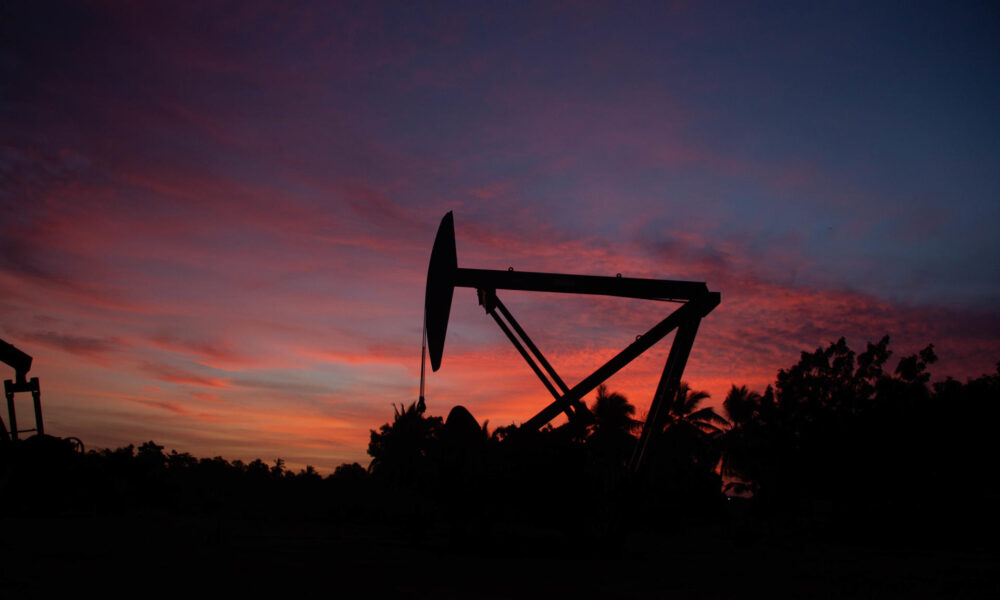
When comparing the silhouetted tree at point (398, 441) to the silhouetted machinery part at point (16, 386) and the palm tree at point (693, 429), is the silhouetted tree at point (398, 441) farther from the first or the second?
the silhouetted machinery part at point (16, 386)

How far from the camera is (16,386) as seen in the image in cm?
956

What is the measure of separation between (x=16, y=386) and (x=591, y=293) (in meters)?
9.19

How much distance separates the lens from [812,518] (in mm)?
26625

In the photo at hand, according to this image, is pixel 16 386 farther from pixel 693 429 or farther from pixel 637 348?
pixel 693 429

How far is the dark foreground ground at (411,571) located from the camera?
5125 millimetres

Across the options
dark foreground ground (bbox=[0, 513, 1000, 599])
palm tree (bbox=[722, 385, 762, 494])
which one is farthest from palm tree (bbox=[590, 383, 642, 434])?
dark foreground ground (bbox=[0, 513, 1000, 599])

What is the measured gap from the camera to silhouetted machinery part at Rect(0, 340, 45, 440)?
371 inches

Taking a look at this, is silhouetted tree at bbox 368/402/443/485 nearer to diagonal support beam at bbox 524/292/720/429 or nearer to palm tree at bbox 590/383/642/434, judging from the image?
palm tree at bbox 590/383/642/434

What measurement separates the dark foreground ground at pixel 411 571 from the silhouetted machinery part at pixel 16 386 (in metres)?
1.59

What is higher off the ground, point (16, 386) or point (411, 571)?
point (16, 386)

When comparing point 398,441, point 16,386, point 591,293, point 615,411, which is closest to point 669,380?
point 591,293

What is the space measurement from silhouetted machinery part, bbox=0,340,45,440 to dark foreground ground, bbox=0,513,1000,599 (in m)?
1.59

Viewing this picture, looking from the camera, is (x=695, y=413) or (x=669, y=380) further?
(x=695, y=413)

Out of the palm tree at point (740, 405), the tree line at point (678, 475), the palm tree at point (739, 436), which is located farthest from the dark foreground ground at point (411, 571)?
the palm tree at point (740, 405)
